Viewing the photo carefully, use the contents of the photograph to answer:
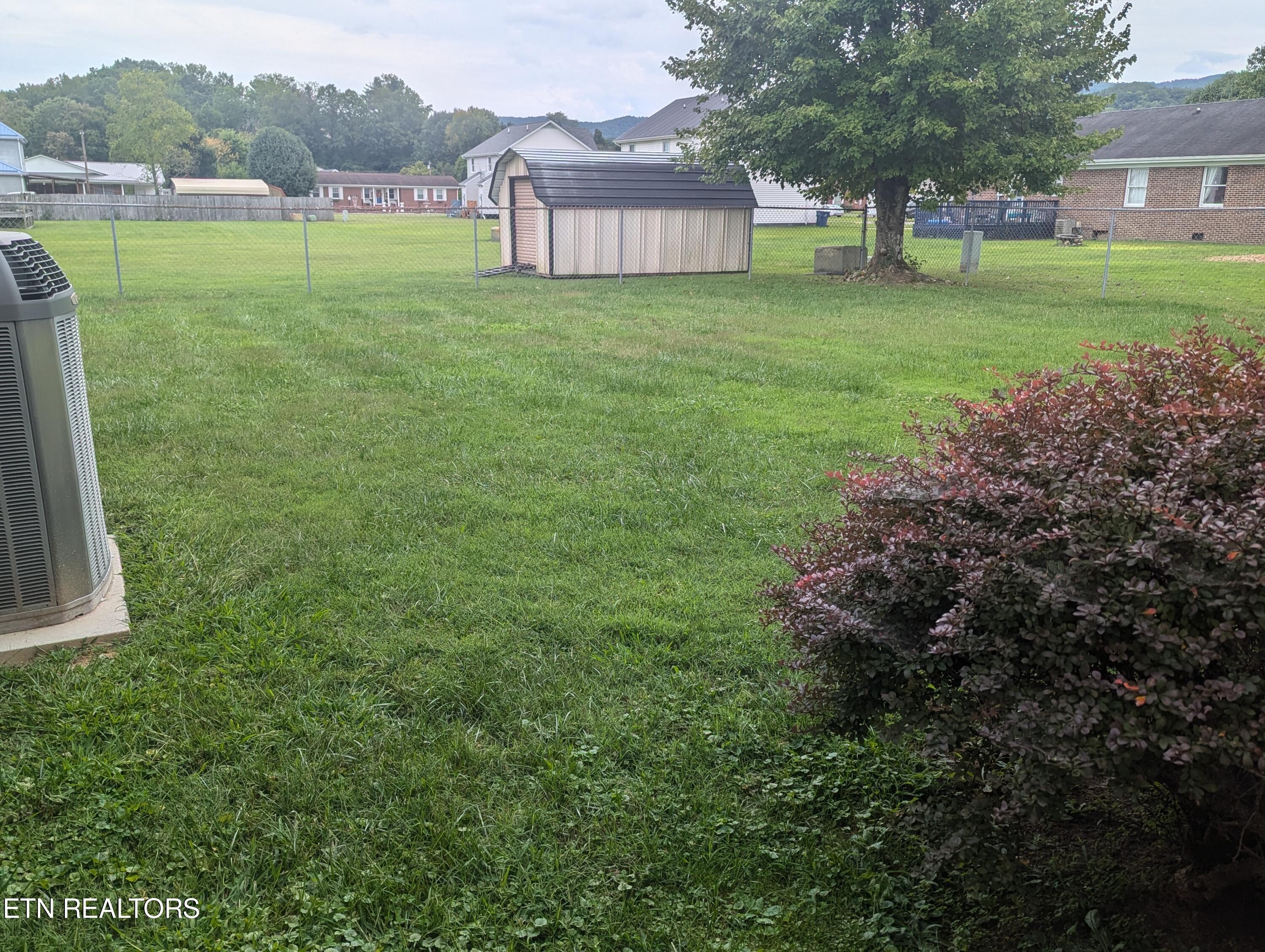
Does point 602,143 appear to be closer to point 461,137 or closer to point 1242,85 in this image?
point 461,137

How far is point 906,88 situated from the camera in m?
17.1

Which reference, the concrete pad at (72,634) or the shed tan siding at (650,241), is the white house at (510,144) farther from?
the concrete pad at (72,634)

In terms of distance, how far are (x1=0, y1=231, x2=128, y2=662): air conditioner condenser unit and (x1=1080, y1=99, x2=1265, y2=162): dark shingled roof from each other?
32.5 m

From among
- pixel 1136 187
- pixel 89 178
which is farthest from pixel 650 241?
pixel 89 178

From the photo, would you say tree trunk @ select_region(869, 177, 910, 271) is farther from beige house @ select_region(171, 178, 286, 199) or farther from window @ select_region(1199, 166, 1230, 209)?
beige house @ select_region(171, 178, 286, 199)

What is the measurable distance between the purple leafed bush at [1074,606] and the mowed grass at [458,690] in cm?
56

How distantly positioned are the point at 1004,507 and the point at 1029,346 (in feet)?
31.4

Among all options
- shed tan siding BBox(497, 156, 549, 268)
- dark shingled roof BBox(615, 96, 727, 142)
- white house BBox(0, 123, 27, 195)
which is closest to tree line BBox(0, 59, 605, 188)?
white house BBox(0, 123, 27, 195)

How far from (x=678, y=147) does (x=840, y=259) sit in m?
26.0

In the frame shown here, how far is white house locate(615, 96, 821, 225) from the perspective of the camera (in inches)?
1692

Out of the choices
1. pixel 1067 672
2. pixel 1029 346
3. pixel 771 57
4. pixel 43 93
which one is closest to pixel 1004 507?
pixel 1067 672

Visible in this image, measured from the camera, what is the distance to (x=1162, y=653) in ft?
6.36

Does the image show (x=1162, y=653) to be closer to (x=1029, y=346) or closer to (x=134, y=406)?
(x=134, y=406)

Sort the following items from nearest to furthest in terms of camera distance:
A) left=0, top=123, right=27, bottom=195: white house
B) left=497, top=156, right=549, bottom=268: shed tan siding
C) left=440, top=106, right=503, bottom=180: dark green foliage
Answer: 1. left=497, top=156, right=549, bottom=268: shed tan siding
2. left=0, top=123, right=27, bottom=195: white house
3. left=440, top=106, right=503, bottom=180: dark green foliage
